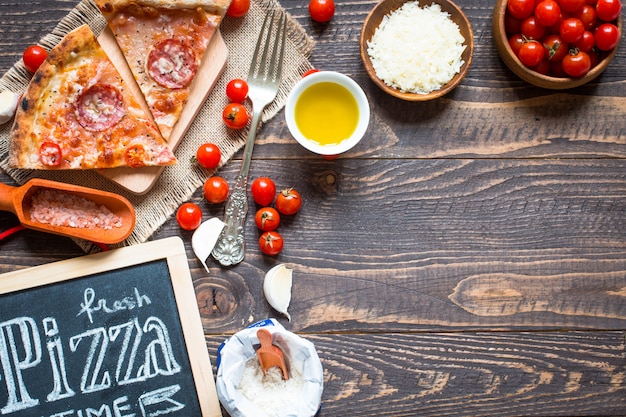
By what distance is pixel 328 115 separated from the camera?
8.16 ft

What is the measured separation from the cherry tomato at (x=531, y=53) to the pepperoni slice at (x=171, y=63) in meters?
1.26

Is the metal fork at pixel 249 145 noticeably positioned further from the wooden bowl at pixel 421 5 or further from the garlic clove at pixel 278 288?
the wooden bowl at pixel 421 5

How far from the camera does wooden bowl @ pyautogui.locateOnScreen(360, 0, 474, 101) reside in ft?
8.14

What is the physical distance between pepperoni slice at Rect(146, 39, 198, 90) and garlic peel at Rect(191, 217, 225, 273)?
56 cm

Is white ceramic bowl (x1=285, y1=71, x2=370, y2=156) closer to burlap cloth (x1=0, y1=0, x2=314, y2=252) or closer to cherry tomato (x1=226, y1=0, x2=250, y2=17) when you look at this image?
burlap cloth (x1=0, y1=0, x2=314, y2=252)

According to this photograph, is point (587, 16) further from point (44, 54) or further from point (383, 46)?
point (44, 54)

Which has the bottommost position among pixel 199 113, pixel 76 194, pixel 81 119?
pixel 76 194

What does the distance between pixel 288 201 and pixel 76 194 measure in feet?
2.65

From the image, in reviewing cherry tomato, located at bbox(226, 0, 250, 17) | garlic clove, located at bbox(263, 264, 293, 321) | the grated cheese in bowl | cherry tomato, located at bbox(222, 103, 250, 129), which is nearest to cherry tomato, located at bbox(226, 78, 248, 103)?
cherry tomato, located at bbox(222, 103, 250, 129)

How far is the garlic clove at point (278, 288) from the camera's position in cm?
251

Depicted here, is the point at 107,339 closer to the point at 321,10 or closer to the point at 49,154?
the point at 49,154

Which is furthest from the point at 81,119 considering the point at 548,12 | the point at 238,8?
the point at 548,12

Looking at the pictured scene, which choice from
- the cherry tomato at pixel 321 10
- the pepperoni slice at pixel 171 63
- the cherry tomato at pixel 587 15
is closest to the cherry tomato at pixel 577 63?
the cherry tomato at pixel 587 15

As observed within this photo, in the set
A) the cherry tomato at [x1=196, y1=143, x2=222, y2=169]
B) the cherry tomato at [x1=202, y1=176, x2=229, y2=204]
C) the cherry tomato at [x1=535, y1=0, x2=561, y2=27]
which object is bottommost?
the cherry tomato at [x1=202, y1=176, x2=229, y2=204]
